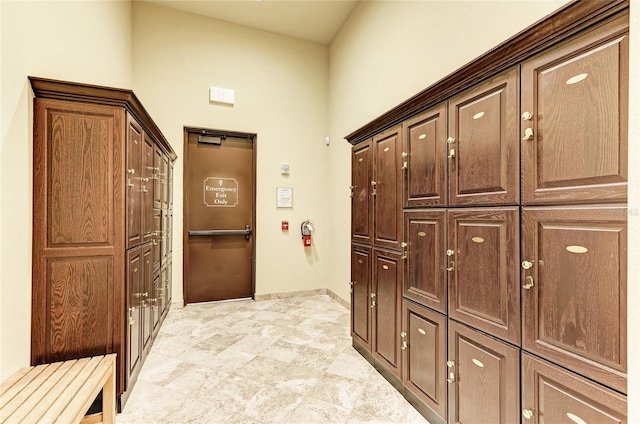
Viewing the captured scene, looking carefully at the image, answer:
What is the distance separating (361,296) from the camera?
269cm

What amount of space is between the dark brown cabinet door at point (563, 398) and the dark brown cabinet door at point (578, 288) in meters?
0.04

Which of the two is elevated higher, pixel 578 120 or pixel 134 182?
pixel 578 120

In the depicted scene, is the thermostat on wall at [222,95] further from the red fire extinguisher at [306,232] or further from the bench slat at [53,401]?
the bench slat at [53,401]

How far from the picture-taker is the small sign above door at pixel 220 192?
4301 mm

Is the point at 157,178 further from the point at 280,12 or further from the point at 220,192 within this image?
the point at 280,12

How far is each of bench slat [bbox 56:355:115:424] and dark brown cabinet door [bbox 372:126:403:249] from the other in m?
1.94

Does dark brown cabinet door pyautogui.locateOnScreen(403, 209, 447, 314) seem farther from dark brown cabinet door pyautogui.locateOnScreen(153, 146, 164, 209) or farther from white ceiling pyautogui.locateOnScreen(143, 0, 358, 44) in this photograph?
white ceiling pyautogui.locateOnScreen(143, 0, 358, 44)

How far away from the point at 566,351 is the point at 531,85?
1.07m

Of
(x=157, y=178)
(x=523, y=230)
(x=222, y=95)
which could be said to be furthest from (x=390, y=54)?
(x=157, y=178)

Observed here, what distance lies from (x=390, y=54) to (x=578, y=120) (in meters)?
2.58

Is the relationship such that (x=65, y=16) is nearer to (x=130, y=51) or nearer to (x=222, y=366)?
(x=130, y=51)

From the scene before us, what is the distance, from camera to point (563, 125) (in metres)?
1.13

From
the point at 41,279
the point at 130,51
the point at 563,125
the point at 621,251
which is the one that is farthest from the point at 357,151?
the point at 130,51

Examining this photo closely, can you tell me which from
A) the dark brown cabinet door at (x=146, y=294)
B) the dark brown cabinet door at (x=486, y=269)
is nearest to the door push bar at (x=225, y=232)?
the dark brown cabinet door at (x=146, y=294)
